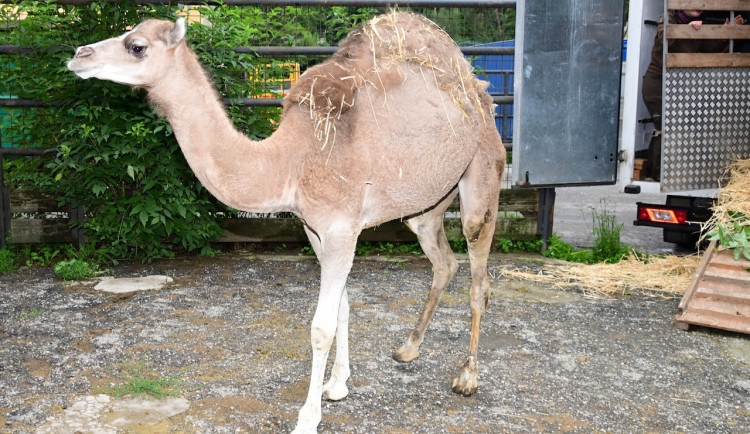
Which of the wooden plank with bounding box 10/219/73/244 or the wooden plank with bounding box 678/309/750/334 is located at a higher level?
the wooden plank with bounding box 10/219/73/244

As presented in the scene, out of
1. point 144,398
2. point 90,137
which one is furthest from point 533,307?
point 90,137

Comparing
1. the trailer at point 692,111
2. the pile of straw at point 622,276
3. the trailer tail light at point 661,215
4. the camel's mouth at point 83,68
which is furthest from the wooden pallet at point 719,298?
the camel's mouth at point 83,68

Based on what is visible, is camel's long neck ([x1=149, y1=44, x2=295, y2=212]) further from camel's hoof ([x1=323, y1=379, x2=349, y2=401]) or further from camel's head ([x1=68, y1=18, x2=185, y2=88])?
camel's hoof ([x1=323, y1=379, x2=349, y2=401])

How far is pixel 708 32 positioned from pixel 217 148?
5.52 metres

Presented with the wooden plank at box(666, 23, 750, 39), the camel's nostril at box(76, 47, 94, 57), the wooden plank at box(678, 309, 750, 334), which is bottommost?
the wooden plank at box(678, 309, 750, 334)

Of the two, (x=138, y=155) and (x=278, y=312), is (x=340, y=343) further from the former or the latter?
(x=138, y=155)

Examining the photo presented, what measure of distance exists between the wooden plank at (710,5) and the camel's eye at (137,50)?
212 inches

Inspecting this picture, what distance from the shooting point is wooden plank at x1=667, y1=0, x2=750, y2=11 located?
22.2 ft

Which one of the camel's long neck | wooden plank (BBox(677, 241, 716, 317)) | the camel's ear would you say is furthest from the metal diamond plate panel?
the camel's ear

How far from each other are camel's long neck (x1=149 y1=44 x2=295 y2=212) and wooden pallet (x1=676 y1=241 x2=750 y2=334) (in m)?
3.50

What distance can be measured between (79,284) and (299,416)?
11.3ft

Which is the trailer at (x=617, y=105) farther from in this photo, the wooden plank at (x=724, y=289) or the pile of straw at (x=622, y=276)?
the wooden plank at (x=724, y=289)

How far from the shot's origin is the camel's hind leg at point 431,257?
4.74 meters

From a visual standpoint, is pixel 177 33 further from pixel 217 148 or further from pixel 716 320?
pixel 716 320
